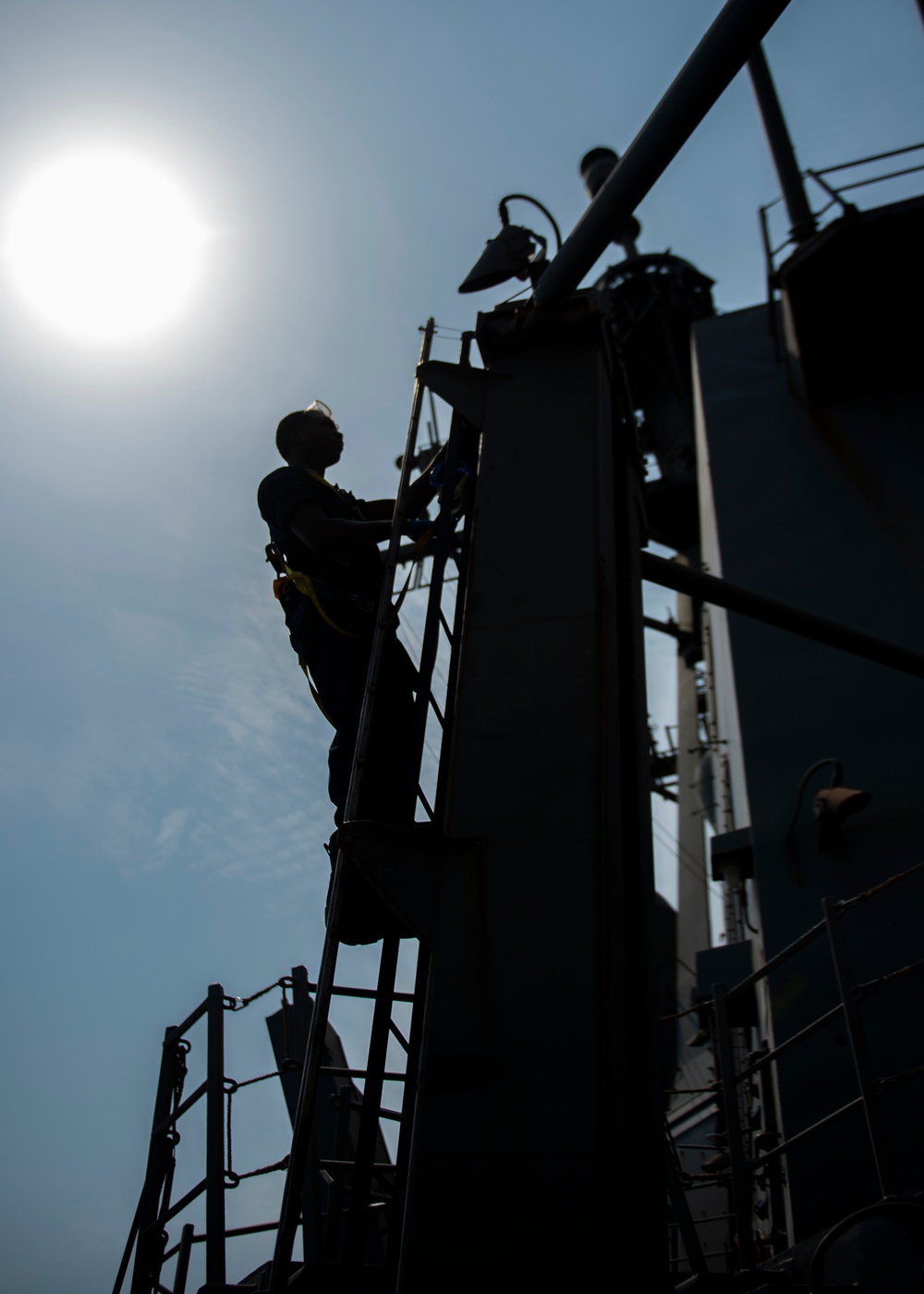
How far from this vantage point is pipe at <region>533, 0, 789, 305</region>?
10.2 feet

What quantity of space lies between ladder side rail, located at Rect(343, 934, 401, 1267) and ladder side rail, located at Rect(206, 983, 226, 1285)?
0.85m

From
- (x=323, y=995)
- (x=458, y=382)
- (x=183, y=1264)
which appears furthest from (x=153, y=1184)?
(x=458, y=382)

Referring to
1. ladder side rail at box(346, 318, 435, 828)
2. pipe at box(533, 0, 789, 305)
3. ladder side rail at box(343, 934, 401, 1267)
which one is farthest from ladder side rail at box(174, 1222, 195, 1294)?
pipe at box(533, 0, 789, 305)

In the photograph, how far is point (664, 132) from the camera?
10.9 ft

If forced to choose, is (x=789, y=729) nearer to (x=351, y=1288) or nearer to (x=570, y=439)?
(x=570, y=439)

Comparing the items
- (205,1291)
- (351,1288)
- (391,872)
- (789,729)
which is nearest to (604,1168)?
(351,1288)

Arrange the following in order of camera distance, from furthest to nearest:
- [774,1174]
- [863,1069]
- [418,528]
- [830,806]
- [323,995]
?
[830,806]
[774,1174]
[418,528]
[863,1069]
[323,995]

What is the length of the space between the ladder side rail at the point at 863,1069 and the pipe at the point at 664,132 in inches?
108

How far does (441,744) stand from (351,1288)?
1.53 meters

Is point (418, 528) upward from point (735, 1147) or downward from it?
upward

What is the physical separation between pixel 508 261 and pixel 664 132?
3.42 ft

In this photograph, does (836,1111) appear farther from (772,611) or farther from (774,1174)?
(772,611)

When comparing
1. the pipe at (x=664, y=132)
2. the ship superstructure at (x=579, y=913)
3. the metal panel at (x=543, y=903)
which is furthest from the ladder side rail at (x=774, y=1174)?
the pipe at (x=664, y=132)

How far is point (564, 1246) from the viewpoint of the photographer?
2197 mm
